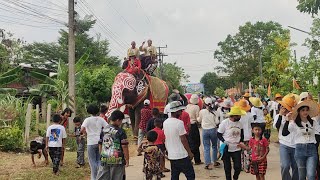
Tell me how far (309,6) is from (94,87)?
1307 cm

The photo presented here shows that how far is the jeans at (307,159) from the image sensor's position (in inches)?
252

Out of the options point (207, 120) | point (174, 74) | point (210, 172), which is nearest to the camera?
point (210, 172)

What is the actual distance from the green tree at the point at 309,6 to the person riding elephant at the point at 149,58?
541cm

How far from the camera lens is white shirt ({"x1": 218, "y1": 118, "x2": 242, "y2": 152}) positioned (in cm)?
759

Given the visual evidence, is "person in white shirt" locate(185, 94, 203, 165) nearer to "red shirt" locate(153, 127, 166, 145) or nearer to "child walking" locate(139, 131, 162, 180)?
"red shirt" locate(153, 127, 166, 145)

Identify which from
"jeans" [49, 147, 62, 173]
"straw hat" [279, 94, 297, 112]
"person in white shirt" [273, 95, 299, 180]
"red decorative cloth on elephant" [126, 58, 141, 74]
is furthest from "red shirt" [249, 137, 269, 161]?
"red decorative cloth on elephant" [126, 58, 141, 74]

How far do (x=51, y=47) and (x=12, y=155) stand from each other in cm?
3219

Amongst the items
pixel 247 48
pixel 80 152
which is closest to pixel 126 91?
pixel 80 152

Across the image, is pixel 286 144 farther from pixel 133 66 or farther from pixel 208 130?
pixel 133 66

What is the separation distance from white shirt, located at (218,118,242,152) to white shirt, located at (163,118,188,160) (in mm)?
1259

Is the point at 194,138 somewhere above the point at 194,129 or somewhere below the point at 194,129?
below

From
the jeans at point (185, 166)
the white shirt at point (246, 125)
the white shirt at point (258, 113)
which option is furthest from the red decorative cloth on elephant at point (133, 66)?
the jeans at point (185, 166)

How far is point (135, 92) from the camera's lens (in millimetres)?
13594

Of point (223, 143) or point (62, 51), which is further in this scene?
point (62, 51)
